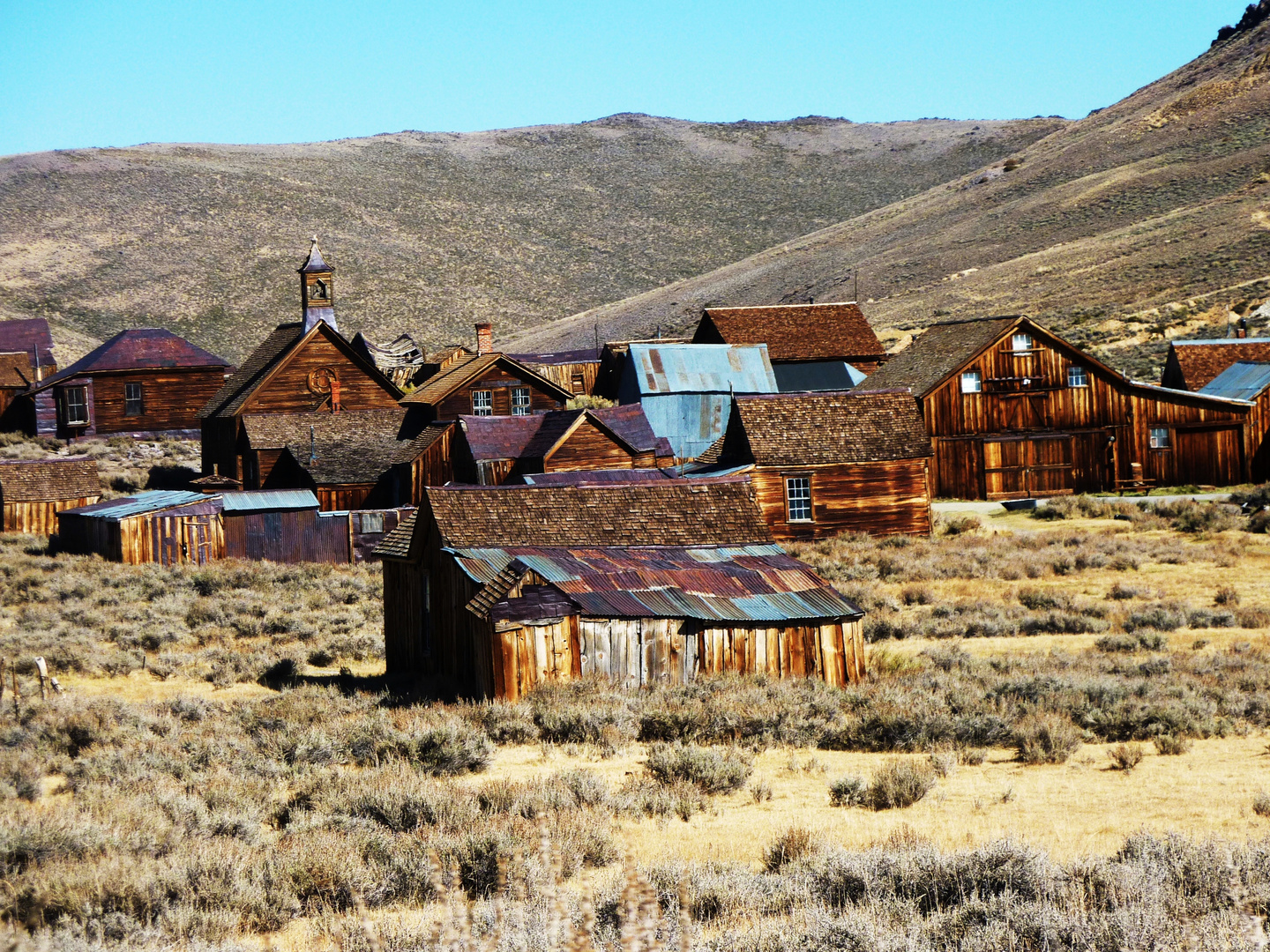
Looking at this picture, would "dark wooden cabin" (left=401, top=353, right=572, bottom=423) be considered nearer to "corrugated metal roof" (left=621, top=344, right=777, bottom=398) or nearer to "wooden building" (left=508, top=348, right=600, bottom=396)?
"corrugated metal roof" (left=621, top=344, right=777, bottom=398)

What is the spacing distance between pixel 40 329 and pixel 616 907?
2609 inches

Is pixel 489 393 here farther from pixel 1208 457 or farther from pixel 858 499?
pixel 1208 457

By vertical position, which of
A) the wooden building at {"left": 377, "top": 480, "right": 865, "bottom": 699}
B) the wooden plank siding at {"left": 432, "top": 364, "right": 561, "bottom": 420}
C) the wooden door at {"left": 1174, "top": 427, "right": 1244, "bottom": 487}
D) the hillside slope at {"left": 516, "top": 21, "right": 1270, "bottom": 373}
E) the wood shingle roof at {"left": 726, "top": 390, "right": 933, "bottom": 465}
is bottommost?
the wooden building at {"left": 377, "top": 480, "right": 865, "bottom": 699}

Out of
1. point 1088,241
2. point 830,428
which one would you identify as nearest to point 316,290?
point 830,428

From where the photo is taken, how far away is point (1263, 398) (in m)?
41.2

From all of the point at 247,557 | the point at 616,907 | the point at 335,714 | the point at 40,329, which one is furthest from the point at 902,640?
the point at 40,329

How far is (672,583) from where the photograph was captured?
60.6ft

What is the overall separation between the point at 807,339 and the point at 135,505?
2743 cm

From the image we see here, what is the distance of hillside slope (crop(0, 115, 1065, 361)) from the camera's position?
116m

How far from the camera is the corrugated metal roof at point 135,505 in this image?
34.0m

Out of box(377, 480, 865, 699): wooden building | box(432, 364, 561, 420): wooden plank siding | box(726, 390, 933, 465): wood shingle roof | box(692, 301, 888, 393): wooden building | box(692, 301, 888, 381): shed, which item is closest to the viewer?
box(377, 480, 865, 699): wooden building

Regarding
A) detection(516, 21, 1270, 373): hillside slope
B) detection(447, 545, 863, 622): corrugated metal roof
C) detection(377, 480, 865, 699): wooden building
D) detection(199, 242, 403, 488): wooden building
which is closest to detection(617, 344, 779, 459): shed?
detection(199, 242, 403, 488): wooden building

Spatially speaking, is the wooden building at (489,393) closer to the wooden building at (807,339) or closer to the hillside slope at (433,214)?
the wooden building at (807,339)

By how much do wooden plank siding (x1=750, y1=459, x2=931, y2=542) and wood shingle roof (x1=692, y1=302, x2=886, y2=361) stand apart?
1806 centimetres
